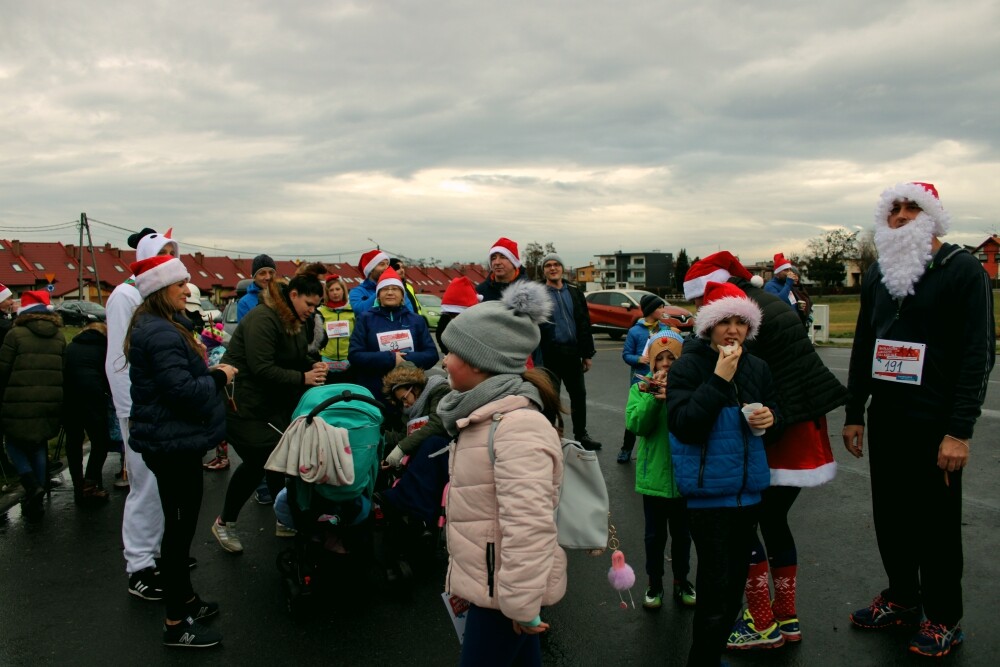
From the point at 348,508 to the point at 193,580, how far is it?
49.0 inches

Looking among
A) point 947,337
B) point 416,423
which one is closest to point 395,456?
point 416,423

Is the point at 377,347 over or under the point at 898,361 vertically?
under

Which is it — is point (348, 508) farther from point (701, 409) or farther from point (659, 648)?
point (701, 409)

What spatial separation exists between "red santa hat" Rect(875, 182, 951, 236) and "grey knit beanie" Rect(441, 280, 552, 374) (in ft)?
7.09

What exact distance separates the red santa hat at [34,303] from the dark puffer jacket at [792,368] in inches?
236

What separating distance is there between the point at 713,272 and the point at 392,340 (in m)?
2.87

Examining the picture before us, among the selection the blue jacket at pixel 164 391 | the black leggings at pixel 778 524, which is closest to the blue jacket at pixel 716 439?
the black leggings at pixel 778 524

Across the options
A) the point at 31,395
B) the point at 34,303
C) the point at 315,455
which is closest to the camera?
the point at 315,455

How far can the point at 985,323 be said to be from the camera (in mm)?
3324

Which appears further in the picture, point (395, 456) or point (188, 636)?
point (395, 456)

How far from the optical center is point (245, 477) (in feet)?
16.3

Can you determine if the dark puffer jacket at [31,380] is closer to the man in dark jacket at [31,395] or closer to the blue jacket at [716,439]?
the man in dark jacket at [31,395]

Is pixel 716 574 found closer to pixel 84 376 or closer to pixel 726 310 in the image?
pixel 726 310

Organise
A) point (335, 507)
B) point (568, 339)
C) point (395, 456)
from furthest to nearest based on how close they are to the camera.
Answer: point (568, 339) → point (395, 456) → point (335, 507)
